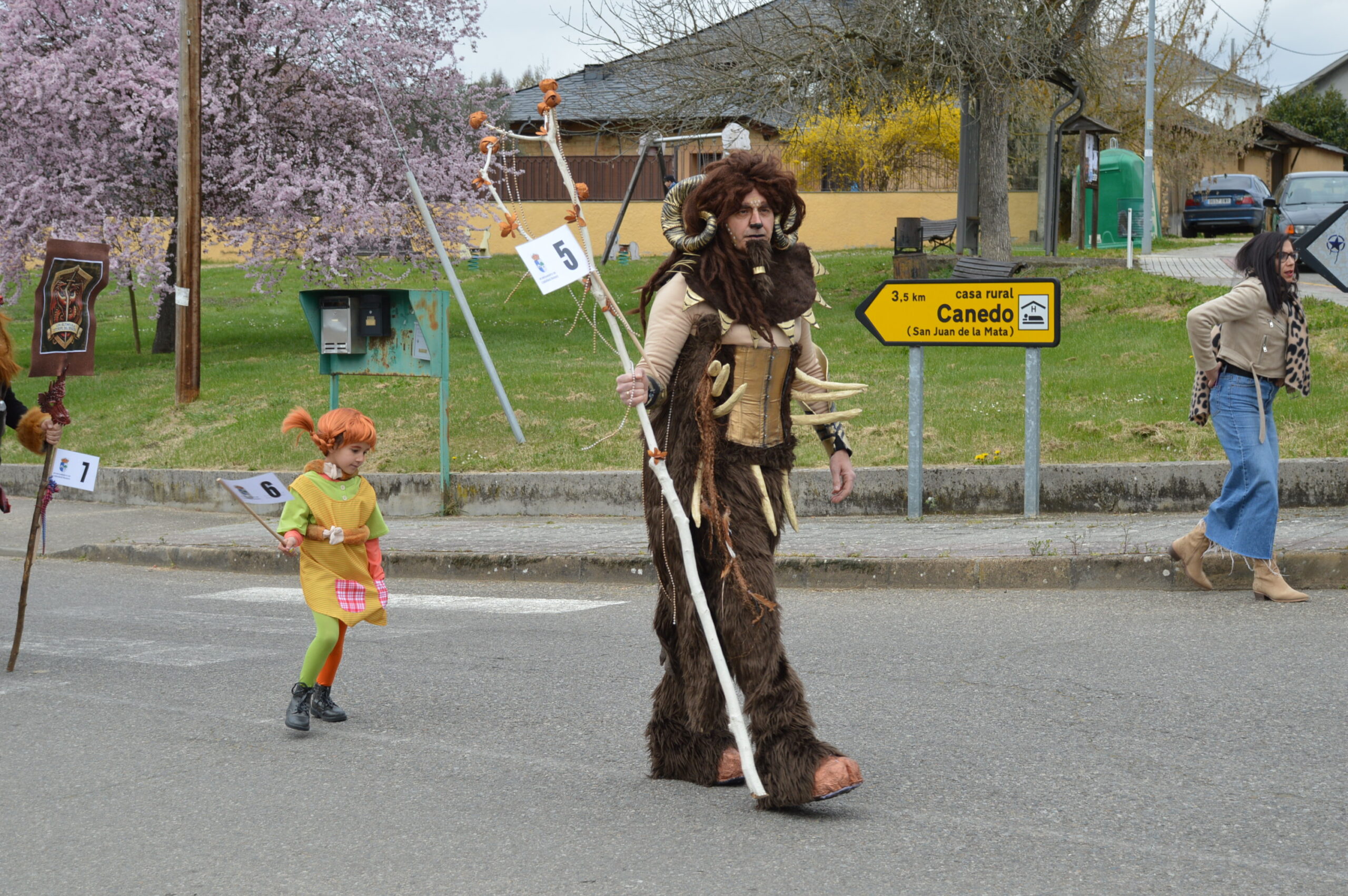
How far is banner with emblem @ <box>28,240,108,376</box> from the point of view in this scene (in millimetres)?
7008

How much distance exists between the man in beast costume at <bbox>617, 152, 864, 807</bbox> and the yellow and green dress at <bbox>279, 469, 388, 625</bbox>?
1.54 metres

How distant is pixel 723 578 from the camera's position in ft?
14.9

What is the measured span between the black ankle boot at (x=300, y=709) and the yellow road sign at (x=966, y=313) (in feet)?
18.4

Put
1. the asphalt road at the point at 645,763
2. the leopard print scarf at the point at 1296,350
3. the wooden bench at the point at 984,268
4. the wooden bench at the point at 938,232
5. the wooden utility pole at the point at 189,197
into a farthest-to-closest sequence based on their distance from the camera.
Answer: the wooden bench at the point at 938,232 < the wooden bench at the point at 984,268 < the wooden utility pole at the point at 189,197 < the leopard print scarf at the point at 1296,350 < the asphalt road at the point at 645,763

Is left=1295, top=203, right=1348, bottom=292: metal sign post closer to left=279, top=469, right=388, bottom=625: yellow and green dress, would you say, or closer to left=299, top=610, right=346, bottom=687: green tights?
left=279, top=469, right=388, bottom=625: yellow and green dress

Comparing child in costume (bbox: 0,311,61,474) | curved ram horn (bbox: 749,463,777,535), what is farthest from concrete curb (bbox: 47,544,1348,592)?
curved ram horn (bbox: 749,463,777,535)

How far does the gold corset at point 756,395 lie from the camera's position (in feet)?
15.0

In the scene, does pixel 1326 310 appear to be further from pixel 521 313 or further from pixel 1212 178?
pixel 1212 178

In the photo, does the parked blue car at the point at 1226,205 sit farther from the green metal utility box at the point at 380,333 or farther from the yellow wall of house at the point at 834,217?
the green metal utility box at the point at 380,333

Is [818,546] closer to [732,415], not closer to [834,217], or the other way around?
[732,415]

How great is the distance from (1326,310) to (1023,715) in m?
10.6

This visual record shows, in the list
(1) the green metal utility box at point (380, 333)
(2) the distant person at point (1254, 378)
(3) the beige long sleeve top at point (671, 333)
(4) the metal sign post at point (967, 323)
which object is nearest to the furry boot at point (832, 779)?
(3) the beige long sleeve top at point (671, 333)

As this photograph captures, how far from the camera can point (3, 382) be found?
6.74m

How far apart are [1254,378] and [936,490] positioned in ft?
11.2
